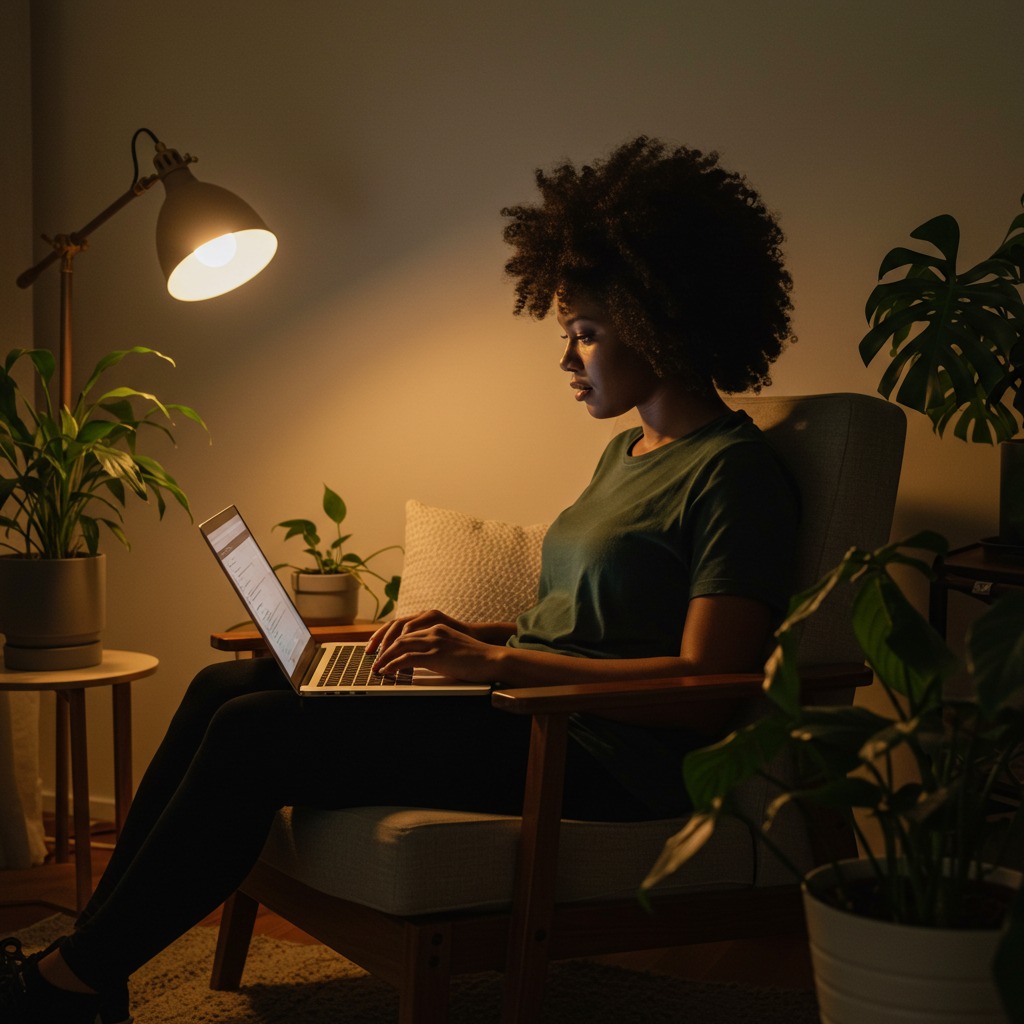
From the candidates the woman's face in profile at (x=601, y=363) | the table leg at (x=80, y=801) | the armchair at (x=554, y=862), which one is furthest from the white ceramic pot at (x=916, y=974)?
the table leg at (x=80, y=801)

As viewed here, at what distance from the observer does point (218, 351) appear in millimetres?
2883

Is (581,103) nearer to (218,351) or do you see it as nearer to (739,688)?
(218,351)

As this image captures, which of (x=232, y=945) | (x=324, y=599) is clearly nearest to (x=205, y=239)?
(x=324, y=599)

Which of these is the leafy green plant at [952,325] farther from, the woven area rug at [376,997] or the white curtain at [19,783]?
the white curtain at [19,783]

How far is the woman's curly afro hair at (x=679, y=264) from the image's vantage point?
1.81 metres

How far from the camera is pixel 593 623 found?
173cm

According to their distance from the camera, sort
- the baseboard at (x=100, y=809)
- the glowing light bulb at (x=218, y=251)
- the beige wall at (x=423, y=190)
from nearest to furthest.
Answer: the beige wall at (x=423, y=190)
the glowing light bulb at (x=218, y=251)
the baseboard at (x=100, y=809)

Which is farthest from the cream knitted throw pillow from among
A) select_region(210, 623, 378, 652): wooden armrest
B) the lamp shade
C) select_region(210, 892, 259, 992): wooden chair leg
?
the lamp shade

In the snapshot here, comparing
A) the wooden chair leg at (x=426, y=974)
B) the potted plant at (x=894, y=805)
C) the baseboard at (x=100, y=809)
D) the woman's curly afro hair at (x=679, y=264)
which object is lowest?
the baseboard at (x=100, y=809)

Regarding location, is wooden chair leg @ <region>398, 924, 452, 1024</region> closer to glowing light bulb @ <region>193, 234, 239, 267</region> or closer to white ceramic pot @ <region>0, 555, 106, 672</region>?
white ceramic pot @ <region>0, 555, 106, 672</region>

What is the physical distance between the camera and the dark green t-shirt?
1.60 meters

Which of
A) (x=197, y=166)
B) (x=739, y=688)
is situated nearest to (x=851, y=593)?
(x=739, y=688)

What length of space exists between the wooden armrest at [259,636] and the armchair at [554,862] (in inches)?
15.0

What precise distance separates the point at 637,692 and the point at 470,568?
0.77 meters
